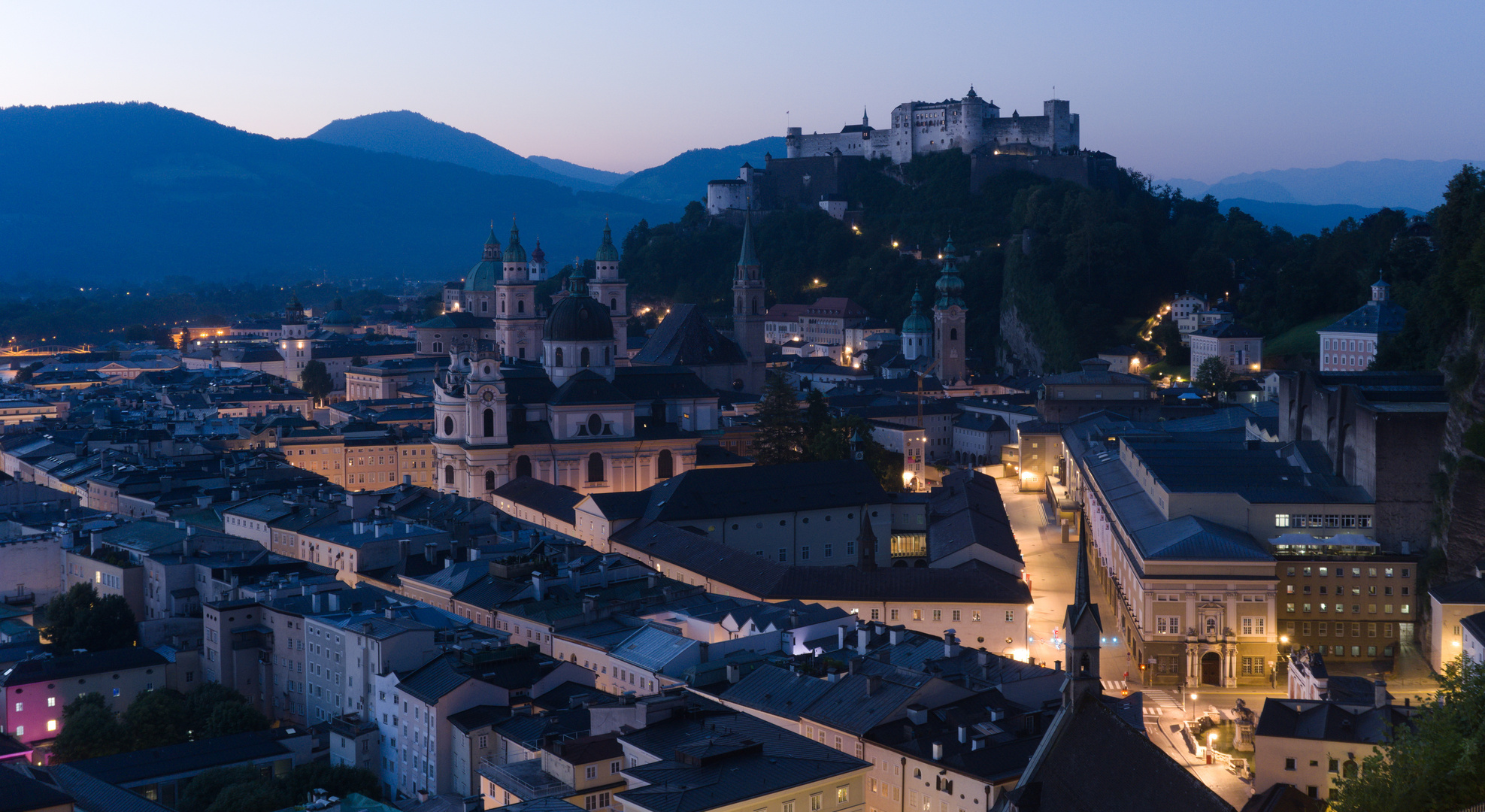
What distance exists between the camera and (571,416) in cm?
5662

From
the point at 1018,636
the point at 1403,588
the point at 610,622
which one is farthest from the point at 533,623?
the point at 1403,588

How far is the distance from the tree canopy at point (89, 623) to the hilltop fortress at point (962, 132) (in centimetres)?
7599

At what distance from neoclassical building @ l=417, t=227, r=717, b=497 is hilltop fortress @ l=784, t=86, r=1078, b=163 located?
50113mm

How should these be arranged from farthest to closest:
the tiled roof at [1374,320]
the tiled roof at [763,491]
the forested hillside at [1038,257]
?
the forested hillside at [1038,257]
the tiled roof at [1374,320]
the tiled roof at [763,491]

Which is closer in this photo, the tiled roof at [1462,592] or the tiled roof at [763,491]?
the tiled roof at [1462,592]

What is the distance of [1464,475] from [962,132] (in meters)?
70.8

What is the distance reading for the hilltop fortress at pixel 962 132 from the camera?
105125mm

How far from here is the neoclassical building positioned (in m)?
55.6

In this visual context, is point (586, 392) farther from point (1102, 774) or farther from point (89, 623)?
point (1102, 774)

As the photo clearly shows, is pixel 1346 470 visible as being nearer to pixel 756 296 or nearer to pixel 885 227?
pixel 756 296

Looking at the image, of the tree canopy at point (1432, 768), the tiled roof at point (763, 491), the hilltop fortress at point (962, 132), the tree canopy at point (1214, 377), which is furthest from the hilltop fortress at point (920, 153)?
the tree canopy at point (1432, 768)

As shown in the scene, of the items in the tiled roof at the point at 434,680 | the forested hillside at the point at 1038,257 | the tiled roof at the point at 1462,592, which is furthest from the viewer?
the forested hillside at the point at 1038,257

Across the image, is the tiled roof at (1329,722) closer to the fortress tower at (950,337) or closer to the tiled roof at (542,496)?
the tiled roof at (542,496)

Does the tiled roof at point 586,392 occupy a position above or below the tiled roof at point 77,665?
above
